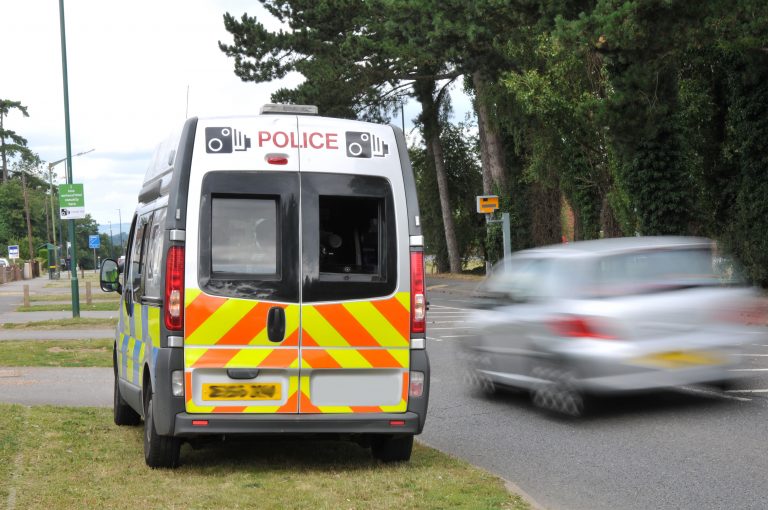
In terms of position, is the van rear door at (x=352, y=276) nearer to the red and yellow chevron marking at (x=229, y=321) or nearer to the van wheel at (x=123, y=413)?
the red and yellow chevron marking at (x=229, y=321)

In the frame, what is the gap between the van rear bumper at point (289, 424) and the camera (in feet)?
23.7

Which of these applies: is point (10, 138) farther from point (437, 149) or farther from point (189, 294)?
point (189, 294)

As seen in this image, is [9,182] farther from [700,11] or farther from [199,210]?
[199,210]

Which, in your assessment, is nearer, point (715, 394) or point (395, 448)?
point (395, 448)

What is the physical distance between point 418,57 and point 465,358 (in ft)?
68.0

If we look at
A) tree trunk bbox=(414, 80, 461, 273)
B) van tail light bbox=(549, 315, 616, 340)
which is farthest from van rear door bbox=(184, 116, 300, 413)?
tree trunk bbox=(414, 80, 461, 273)

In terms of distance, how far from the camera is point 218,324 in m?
7.26

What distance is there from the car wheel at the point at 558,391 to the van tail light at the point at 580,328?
0.35 m

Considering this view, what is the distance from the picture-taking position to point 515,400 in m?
11.8

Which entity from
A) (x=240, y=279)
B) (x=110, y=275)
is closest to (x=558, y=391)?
(x=240, y=279)

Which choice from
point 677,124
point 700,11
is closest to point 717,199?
point 677,124

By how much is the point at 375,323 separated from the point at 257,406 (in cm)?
98

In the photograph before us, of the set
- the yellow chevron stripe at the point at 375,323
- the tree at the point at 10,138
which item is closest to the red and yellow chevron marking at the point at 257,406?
the yellow chevron stripe at the point at 375,323

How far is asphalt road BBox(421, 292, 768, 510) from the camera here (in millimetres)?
6988
